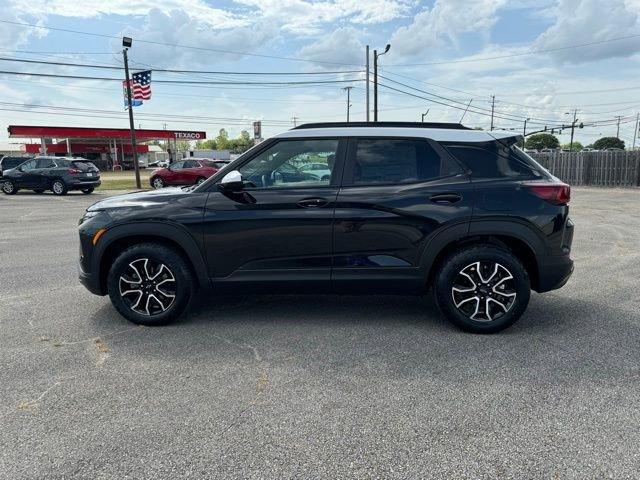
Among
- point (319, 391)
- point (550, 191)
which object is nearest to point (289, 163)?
point (319, 391)

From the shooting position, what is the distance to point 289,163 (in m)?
4.20

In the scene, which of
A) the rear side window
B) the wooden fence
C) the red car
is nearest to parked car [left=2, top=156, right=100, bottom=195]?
the red car

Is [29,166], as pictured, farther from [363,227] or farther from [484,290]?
[484,290]

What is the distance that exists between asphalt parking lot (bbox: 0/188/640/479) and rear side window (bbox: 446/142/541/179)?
1.36 meters

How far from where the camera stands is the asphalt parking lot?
249 cm

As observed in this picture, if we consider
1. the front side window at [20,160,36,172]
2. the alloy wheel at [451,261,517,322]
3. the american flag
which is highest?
the american flag

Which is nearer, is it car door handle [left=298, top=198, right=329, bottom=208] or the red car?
car door handle [left=298, top=198, right=329, bottom=208]

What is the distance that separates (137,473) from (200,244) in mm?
2108

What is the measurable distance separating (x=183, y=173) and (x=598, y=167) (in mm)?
21543

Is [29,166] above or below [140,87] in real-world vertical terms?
below

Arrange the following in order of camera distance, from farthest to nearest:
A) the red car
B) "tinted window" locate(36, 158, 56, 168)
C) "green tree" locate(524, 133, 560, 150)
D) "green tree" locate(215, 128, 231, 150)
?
"green tree" locate(215, 128, 231, 150), "green tree" locate(524, 133, 560, 150), the red car, "tinted window" locate(36, 158, 56, 168)

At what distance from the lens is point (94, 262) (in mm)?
4305

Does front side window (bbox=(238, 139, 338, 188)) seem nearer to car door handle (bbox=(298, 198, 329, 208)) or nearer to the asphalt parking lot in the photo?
car door handle (bbox=(298, 198, 329, 208))

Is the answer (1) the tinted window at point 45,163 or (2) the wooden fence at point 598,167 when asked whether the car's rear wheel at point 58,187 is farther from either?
(2) the wooden fence at point 598,167
